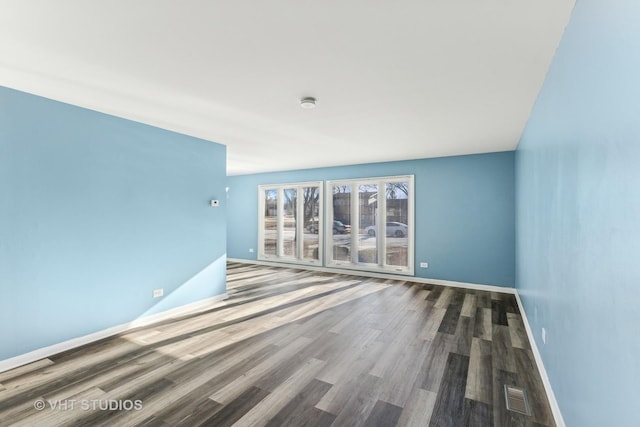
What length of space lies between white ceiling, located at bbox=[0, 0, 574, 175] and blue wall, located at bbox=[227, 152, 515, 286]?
1.75m

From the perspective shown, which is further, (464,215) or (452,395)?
(464,215)

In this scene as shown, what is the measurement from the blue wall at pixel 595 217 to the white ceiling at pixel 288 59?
0.42m

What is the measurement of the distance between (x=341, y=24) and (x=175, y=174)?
10.3ft

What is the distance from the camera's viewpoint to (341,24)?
1.69 meters

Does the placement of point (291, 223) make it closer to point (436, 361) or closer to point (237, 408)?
point (436, 361)

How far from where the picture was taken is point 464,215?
5379 mm

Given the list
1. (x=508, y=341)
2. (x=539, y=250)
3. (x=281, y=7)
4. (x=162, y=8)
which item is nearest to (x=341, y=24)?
(x=281, y=7)

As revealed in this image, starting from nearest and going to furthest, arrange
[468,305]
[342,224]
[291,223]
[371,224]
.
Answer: [468,305], [371,224], [342,224], [291,223]

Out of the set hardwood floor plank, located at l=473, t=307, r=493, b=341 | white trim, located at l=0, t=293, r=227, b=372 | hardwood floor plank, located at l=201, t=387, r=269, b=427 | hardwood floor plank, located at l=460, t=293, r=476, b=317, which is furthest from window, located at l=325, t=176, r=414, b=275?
hardwood floor plank, located at l=201, t=387, r=269, b=427

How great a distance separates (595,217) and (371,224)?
5.17 metres

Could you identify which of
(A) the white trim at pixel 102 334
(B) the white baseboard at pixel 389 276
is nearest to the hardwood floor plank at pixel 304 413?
(A) the white trim at pixel 102 334

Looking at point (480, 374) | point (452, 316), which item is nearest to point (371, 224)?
point (452, 316)

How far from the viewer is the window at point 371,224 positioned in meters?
6.04

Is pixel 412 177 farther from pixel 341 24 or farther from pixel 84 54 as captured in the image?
pixel 84 54
